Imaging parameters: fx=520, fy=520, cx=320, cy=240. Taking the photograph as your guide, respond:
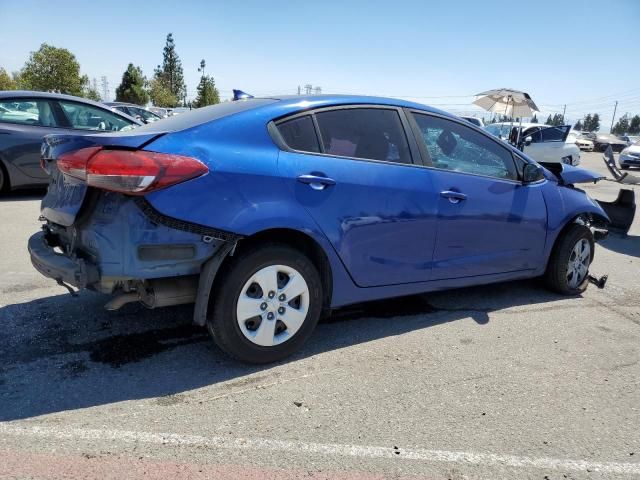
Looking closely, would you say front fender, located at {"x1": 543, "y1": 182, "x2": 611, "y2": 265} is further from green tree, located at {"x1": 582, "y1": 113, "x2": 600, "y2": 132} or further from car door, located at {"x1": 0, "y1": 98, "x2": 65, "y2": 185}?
green tree, located at {"x1": 582, "y1": 113, "x2": 600, "y2": 132}

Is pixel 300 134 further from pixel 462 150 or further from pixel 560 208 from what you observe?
pixel 560 208

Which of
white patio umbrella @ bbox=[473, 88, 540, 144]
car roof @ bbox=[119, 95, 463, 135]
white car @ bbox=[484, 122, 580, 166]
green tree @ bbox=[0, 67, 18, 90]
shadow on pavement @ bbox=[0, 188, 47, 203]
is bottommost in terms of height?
shadow on pavement @ bbox=[0, 188, 47, 203]

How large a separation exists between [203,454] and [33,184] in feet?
23.9

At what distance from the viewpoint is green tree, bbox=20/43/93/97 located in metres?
48.2

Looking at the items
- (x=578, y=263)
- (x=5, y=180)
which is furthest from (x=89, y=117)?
(x=578, y=263)

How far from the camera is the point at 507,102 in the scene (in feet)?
60.9

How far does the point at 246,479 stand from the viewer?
228cm

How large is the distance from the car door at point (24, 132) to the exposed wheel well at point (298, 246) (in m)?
6.36

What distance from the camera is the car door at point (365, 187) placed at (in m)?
3.29

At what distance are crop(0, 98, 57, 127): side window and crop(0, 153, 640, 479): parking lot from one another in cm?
457

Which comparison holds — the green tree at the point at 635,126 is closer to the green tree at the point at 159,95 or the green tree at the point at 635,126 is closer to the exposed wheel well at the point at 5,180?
the green tree at the point at 159,95

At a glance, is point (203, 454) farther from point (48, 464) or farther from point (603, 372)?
point (603, 372)

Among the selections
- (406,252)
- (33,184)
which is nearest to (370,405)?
(406,252)

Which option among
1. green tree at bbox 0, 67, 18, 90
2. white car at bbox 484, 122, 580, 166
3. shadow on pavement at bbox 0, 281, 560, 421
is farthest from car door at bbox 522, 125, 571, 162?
green tree at bbox 0, 67, 18, 90
